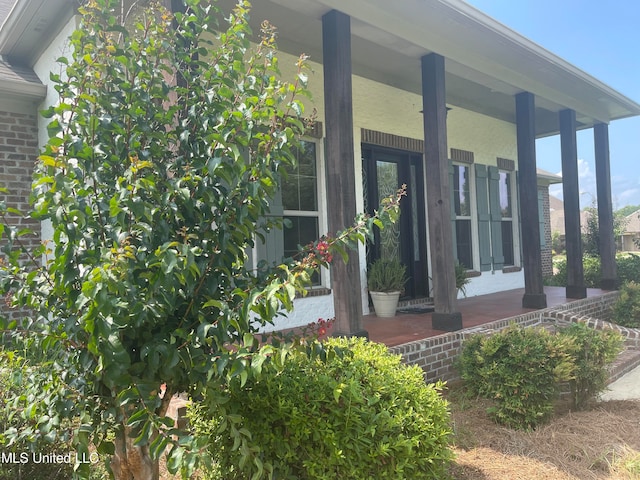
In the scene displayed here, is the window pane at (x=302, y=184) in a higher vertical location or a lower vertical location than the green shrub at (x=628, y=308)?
higher

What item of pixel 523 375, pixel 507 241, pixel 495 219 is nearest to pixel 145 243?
pixel 523 375

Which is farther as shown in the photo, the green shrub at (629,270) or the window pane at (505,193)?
the window pane at (505,193)

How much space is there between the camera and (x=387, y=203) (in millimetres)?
1890

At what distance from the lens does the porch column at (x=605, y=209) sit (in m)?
8.52

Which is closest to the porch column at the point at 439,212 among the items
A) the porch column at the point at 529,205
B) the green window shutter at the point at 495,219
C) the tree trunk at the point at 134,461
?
the porch column at the point at 529,205

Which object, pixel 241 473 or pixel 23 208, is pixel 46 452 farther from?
pixel 23 208

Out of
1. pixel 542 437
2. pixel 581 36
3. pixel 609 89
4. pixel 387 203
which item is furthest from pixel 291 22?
pixel 581 36

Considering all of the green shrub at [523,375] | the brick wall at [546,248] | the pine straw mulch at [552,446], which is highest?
the brick wall at [546,248]

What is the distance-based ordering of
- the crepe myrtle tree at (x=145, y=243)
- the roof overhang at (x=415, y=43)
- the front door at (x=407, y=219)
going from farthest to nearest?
the front door at (x=407, y=219), the roof overhang at (x=415, y=43), the crepe myrtle tree at (x=145, y=243)

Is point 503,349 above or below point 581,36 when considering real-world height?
below

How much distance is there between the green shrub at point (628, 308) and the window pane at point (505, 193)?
2.70m

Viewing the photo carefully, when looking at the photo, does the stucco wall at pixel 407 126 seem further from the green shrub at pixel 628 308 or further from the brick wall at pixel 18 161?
the brick wall at pixel 18 161

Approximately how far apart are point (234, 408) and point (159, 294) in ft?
2.53

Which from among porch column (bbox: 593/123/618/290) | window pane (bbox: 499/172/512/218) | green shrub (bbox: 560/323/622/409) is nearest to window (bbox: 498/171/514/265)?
window pane (bbox: 499/172/512/218)
